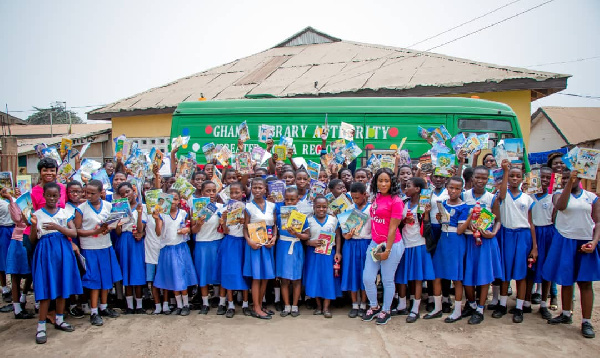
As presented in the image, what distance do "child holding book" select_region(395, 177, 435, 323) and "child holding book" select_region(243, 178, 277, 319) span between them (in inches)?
53.8

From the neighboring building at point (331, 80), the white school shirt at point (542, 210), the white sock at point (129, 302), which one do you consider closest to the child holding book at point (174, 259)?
the white sock at point (129, 302)

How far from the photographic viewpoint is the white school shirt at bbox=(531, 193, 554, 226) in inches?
169

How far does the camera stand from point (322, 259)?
4.34 metres

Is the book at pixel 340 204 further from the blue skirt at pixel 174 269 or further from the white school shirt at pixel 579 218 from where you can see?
the white school shirt at pixel 579 218

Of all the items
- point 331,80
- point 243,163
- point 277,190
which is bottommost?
point 277,190

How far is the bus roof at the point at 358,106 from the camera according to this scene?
21.0 ft

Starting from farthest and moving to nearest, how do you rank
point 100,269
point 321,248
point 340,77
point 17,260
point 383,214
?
point 340,77 < point 17,260 < point 321,248 < point 100,269 < point 383,214

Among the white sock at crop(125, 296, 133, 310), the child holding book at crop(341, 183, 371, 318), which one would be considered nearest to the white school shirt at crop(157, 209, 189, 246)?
the white sock at crop(125, 296, 133, 310)

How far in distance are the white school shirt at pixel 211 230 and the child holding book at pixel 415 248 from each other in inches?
78.1

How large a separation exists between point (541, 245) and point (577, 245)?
1.32 ft

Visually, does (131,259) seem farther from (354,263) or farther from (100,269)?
(354,263)

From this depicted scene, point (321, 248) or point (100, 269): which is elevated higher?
point (321, 248)

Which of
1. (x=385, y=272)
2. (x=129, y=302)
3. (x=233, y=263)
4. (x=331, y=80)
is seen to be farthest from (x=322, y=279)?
(x=331, y=80)

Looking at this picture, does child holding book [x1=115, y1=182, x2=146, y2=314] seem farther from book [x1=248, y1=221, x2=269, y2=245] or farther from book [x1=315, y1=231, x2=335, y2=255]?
book [x1=315, y1=231, x2=335, y2=255]
